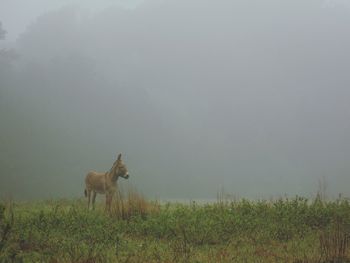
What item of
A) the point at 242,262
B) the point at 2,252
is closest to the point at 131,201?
the point at 242,262

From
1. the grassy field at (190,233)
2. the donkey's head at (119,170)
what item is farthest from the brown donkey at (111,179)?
the grassy field at (190,233)

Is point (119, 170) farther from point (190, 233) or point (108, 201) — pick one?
point (190, 233)

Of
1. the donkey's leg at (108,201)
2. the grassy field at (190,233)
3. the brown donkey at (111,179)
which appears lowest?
the grassy field at (190,233)

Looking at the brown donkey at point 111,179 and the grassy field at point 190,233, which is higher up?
the brown donkey at point 111,179

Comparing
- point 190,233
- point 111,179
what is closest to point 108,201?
point 111,179

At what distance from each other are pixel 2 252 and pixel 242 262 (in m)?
5.22

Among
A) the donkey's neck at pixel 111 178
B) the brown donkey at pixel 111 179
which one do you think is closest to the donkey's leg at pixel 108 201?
the brown donkey at pixel 111 179

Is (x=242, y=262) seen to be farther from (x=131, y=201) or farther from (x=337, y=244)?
(x=131, y=201)

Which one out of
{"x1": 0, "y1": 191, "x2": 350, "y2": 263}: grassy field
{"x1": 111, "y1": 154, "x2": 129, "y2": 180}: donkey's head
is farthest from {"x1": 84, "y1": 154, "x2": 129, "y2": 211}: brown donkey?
{"x1": 0, "y1": 191, "x2": 350, "y2": 263}: grassy field

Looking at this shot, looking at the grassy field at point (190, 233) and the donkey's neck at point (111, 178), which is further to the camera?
the donkey's neck at point (111, 178)

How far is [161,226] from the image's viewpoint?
16.6 metres

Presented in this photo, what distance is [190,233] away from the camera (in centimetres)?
1583

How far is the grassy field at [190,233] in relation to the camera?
11945 millimetres

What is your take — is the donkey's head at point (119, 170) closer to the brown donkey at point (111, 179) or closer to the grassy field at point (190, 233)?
the brown donkey at point (111, 179)
